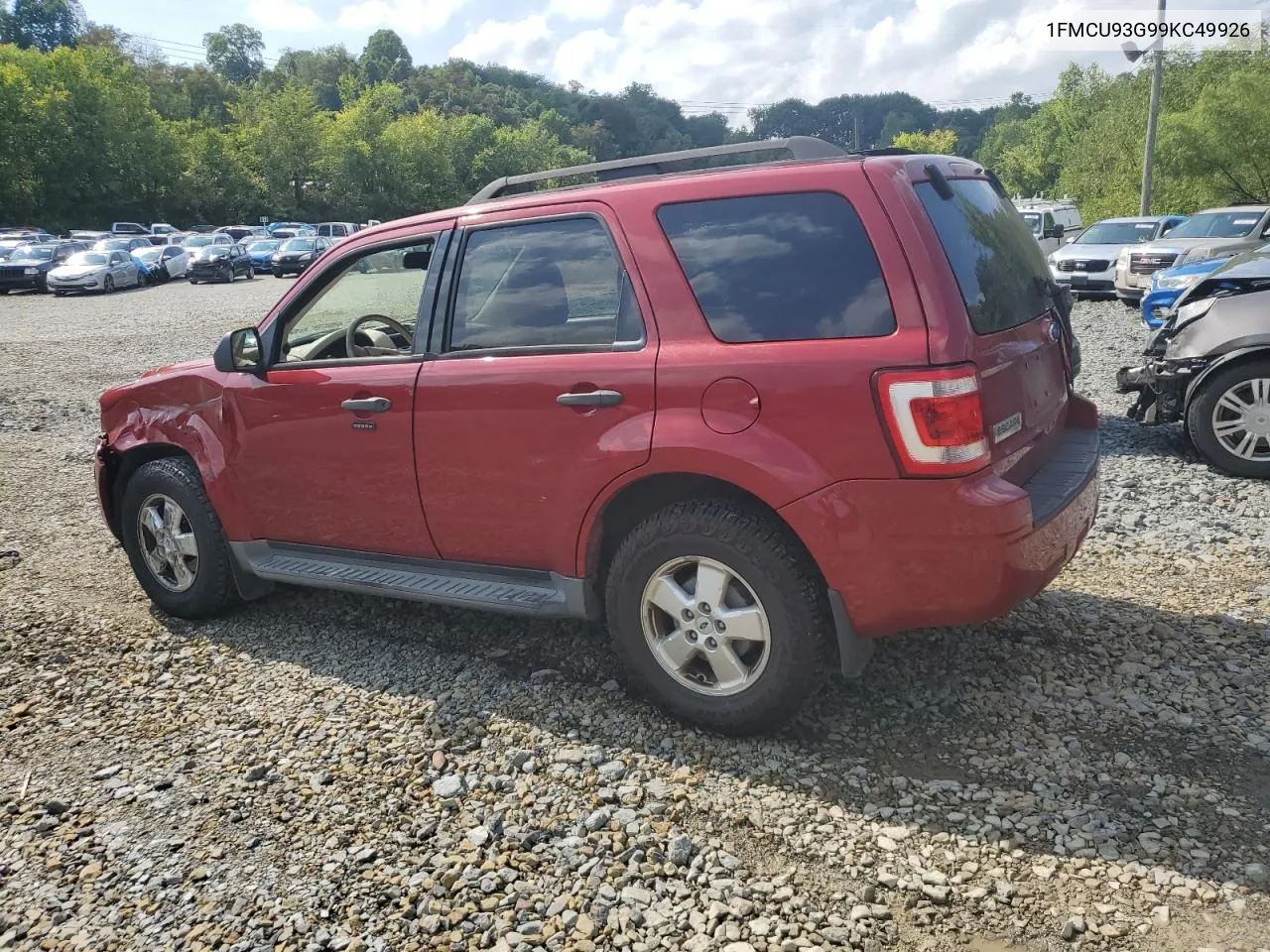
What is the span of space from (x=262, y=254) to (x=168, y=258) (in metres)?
3.83

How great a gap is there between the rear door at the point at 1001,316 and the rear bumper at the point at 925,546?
0.22m

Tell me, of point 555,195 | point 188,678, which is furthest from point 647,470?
point 188,678

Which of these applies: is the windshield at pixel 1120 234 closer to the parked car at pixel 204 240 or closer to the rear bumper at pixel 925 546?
the rear bumper at pixel 925 546

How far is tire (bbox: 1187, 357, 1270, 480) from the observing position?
6402mm

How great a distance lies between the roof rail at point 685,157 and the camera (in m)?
3.43

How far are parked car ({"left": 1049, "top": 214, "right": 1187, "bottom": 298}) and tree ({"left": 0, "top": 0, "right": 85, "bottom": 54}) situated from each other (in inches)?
4940

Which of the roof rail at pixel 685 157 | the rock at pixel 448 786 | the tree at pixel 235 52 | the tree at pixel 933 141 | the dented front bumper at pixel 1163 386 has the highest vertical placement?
the tree at pixel 235 52

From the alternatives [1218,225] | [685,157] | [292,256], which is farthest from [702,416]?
[292,256]

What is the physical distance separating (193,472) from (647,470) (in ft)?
8.46

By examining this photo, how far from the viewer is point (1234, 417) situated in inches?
256

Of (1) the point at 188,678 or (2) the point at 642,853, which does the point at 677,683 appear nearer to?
(2) the point at 642,853

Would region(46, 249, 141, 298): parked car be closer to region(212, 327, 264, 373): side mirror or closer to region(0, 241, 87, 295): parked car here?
region(0, 241, 87, 295): parked car

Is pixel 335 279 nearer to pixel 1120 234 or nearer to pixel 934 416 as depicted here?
pixel 934 416

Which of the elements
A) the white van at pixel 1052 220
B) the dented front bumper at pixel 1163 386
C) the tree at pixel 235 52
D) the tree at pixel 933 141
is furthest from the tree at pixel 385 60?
the dented front bumper at pixel 1163 386
